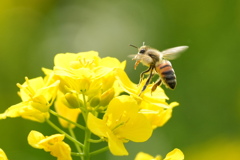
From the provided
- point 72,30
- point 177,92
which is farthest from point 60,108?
point 72,30

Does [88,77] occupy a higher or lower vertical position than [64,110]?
higher

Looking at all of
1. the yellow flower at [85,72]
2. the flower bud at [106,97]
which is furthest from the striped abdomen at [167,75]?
the flower bud at [106,97]

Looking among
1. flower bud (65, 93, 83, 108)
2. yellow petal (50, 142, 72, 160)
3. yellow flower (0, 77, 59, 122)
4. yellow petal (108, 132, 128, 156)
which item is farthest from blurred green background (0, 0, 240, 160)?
yellow petal (108, 132, 128, 156)

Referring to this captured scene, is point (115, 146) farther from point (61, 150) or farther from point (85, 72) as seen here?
point (85, 72)

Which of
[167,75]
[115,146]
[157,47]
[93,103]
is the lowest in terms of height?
[115,146]

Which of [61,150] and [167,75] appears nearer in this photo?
[61,150]

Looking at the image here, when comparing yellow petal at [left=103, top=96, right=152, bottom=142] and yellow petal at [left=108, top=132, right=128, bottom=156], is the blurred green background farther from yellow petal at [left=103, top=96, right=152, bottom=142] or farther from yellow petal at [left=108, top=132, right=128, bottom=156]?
yellow petal at [left=108, top=132, right=128, bottom=156]

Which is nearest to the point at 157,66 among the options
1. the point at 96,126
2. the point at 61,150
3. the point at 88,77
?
the point at 88,77
